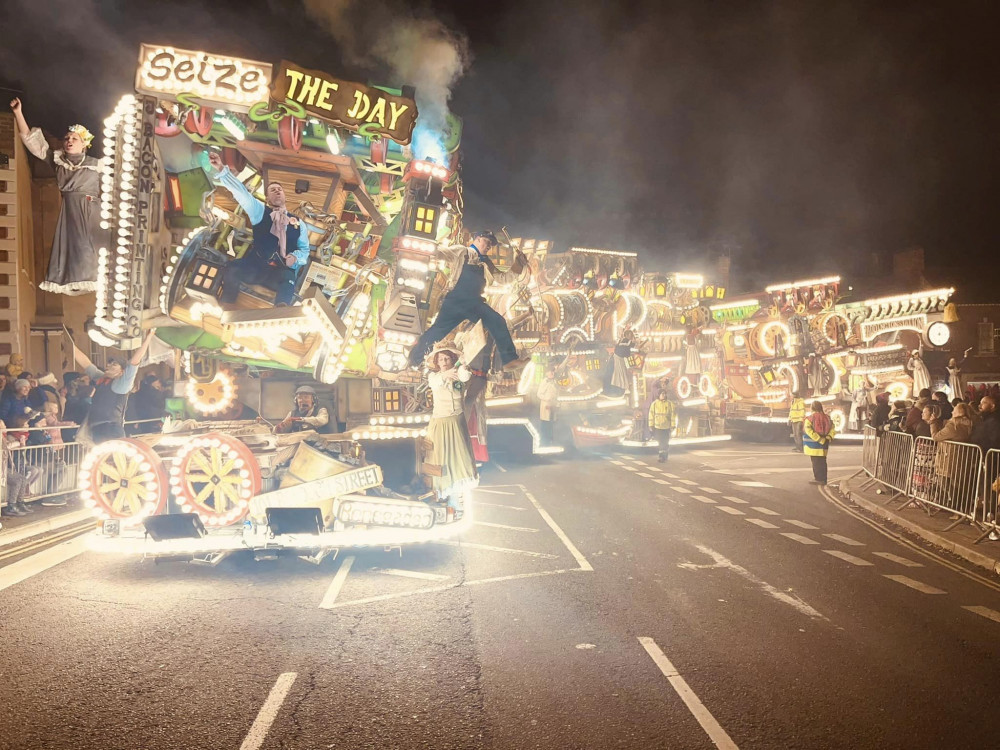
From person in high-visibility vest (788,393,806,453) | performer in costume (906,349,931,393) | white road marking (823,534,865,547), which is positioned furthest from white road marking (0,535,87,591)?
performer in costume (906,349,931,393)

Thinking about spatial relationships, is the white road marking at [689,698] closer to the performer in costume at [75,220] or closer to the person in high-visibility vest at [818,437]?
the performer in costume at [75,220]

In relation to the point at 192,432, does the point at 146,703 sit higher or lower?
lower

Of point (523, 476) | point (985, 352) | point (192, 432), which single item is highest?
point (985, 352)

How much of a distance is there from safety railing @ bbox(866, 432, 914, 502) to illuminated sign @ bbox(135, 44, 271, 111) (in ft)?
39.5

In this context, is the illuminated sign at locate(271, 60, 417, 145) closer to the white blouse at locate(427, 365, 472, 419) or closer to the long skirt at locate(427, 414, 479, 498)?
the white blouse at locate(427, 365, 472, 419)

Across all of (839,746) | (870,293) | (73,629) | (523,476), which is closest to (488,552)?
(73,629)

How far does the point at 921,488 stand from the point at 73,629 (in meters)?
12.6

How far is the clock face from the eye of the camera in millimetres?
20922

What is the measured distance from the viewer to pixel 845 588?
269 inches

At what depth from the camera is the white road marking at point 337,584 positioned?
20.0ft

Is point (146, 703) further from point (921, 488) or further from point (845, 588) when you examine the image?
point (921, 488)

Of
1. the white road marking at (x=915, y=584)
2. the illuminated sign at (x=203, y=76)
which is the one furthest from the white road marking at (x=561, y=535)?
the illuminated sign at (x=203, y=76)

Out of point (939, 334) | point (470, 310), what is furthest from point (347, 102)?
point (939, 334)

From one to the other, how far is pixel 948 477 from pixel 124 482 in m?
11.6
